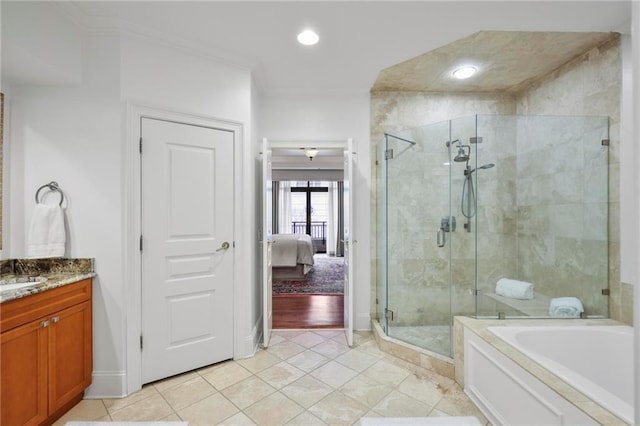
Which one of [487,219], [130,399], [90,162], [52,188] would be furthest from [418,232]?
[52,188]

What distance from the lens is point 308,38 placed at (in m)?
2.11

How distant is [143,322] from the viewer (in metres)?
2.01

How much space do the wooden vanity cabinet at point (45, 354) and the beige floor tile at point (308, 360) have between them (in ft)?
4.71

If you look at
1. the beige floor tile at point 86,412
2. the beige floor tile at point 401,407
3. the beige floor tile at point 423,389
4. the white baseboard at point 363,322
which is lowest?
the beige floor tile at point 86,412

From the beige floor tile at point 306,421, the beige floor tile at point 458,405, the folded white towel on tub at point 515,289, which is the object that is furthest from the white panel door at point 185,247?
the folded white towel on tub at point 515,289

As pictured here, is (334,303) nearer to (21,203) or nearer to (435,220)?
(435,220)

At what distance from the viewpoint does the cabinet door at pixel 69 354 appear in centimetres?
161

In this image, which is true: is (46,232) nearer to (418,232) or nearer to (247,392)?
(247,392)

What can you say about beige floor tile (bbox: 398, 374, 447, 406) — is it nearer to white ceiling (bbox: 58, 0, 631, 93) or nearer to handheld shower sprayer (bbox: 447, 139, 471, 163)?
handheld shower sprayer (bbox: 447, 139, 471, 163)

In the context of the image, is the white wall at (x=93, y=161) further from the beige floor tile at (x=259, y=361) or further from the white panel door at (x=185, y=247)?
the beige floor tile at (x=259, y=361)

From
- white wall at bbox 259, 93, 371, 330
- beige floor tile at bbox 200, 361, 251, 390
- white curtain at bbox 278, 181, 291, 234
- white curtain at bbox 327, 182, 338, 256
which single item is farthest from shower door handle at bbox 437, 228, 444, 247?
white curtain at bbox 278, 181, 291, 234

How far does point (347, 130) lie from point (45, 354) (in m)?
2.90

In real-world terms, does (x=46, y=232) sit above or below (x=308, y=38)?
below

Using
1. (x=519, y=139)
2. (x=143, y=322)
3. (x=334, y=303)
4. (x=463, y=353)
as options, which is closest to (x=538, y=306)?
(x=463, y=353)
